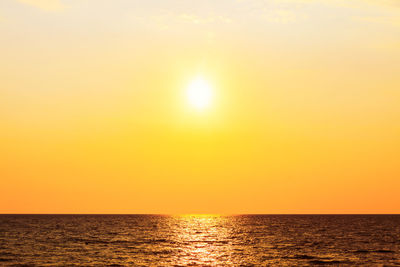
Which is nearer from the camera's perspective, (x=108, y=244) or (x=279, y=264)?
(x=279, y=264)

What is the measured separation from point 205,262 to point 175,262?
12.7 ft

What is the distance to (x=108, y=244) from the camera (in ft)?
290

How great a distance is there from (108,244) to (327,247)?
123 ft

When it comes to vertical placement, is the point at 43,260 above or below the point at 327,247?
below

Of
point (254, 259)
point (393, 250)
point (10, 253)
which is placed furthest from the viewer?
point (393, 250)

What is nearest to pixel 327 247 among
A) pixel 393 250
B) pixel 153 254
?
pixel 393 250

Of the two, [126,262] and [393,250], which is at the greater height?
[393,250]

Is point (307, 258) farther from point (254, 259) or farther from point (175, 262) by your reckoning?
point (175, 262)

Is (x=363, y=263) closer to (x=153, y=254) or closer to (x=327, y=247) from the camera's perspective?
(x=327, y=247)

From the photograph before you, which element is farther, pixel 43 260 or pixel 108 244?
pixel 108 244

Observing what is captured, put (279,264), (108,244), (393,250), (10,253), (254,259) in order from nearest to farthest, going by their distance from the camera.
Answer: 1. (279,264)
2. (254,259)
3. (10,253)
4. (393,250)
5. (108,244)

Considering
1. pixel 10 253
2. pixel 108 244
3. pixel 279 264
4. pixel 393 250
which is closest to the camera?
pixel 279 264

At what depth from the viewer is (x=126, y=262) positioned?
63906 millimetres

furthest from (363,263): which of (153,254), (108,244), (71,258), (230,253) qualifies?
(108,244)
